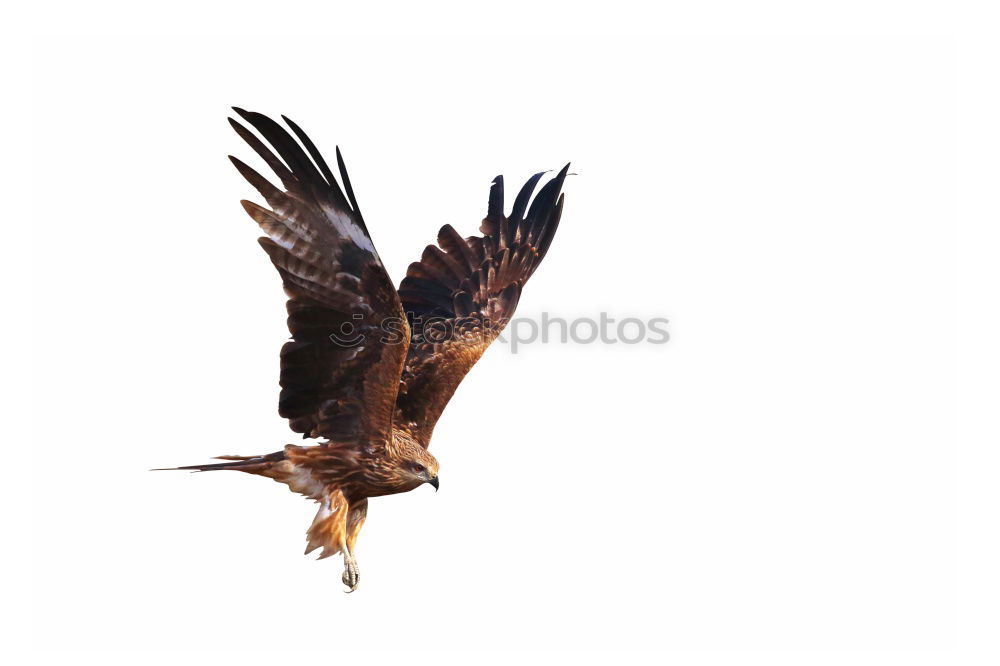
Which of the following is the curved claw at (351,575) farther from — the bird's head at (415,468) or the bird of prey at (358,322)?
the bird's head at (415,468)

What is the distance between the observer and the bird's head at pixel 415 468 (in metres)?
9.21

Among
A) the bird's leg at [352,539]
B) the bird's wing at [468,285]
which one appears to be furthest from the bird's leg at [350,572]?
the bird's wing at [468,285]

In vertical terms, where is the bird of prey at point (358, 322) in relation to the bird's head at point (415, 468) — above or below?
above

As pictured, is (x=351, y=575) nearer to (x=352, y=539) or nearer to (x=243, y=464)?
(x=352, y=539)

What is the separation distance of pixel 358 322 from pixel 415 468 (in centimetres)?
135

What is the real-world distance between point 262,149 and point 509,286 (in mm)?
3231

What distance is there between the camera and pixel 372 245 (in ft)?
27.2

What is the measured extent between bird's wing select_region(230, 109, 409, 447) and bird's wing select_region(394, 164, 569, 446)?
1.05 meters

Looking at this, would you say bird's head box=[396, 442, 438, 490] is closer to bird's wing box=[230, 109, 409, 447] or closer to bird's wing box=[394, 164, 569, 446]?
bird's wing box=[230, 109, 409, 447]

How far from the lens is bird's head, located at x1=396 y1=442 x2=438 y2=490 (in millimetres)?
9211

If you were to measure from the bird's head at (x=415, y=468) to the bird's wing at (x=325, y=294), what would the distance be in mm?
350

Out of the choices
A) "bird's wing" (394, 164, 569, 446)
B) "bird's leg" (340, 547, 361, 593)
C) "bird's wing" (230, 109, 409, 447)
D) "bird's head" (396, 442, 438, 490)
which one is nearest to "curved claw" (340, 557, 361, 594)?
"bird's leg" (340, 547, 361, 593)

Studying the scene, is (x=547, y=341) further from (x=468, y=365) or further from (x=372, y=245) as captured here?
(x=372, y=245)

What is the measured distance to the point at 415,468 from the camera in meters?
9.23
